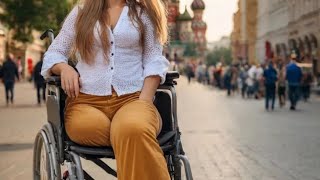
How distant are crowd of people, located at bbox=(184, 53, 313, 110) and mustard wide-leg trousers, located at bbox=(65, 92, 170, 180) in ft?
67.7

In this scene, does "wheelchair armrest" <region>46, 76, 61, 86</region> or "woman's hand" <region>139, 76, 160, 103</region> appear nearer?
"woman's hand" <region>139, 76, 160, 103</region>

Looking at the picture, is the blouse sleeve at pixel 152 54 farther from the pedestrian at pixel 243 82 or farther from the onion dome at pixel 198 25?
the pedestrian at pixel 243 82

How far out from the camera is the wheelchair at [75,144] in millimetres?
4391

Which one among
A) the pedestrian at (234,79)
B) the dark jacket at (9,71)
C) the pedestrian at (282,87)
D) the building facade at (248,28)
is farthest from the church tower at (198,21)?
the building facade at (248,28)

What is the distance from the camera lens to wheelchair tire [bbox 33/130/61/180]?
4527 mm

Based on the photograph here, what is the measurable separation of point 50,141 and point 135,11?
94cm

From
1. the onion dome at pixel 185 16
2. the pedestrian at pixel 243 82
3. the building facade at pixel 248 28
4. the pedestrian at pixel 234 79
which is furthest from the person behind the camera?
the building facade at pixel 248 28

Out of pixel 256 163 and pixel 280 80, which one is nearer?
pixel 256 163

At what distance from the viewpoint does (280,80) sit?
89.1 feet

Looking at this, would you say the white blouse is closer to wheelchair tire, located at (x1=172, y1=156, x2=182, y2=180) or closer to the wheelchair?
the wheelchair

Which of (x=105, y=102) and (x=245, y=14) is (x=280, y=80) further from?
(x=245, y=14)

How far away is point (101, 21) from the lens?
4.59m

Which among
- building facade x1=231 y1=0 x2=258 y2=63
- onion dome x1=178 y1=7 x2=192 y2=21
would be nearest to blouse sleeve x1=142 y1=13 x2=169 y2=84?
onion dome x1=178 y1=7 x2=192 y2=21

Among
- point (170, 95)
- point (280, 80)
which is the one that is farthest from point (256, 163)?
point (280, 80)
